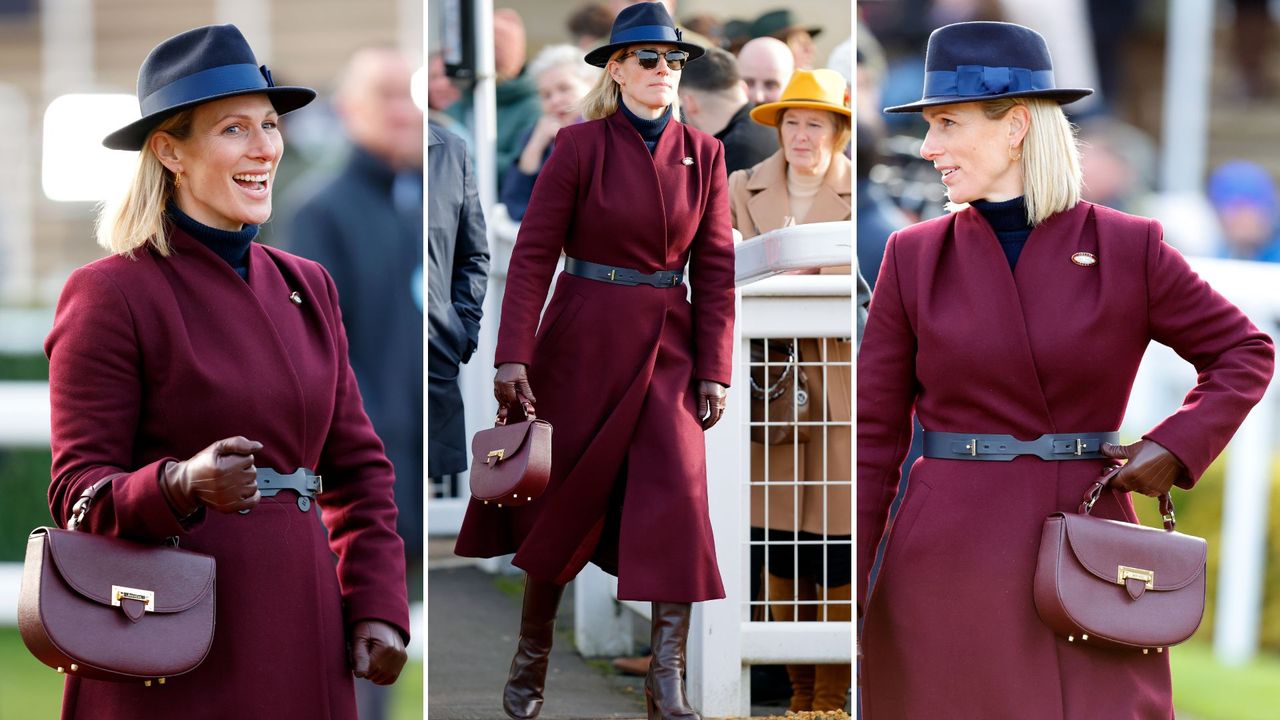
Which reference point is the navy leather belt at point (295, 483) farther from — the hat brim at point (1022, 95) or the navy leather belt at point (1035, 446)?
the hat brim at point (1022, 95)

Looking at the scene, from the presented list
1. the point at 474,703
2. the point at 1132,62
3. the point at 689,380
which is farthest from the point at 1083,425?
the point at 1132,62

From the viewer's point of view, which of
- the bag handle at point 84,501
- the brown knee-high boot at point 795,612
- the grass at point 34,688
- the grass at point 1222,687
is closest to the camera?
the bag handle at point 84,501

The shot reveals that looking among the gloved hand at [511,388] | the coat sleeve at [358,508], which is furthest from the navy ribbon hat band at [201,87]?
the gloved hand at [511,388]

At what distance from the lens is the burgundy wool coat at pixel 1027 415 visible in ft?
10.9

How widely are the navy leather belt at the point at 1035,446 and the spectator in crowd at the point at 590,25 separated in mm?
1443

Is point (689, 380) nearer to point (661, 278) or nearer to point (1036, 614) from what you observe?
point (661, 278)

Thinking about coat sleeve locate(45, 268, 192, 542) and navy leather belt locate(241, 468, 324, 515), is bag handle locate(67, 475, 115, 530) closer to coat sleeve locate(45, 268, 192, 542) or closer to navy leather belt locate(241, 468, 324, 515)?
coat sleeve locate(45, 268, 192, 542)

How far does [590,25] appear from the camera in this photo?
4.23m

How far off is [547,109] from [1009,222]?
143cm

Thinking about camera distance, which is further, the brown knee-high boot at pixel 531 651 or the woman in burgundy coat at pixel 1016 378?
the brown knee-high boot at pixel 531 651

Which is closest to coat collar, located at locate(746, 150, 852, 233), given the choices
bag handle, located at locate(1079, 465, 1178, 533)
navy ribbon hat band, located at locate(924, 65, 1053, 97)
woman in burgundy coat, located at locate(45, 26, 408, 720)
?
navy ribbon hat band, located at locate(924, 65, 1053, 97)

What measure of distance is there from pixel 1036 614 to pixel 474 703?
5.09ft

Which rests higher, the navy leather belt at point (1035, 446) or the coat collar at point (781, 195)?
the coat collar at point (781, 195)

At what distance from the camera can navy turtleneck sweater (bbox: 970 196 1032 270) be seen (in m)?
3.46
